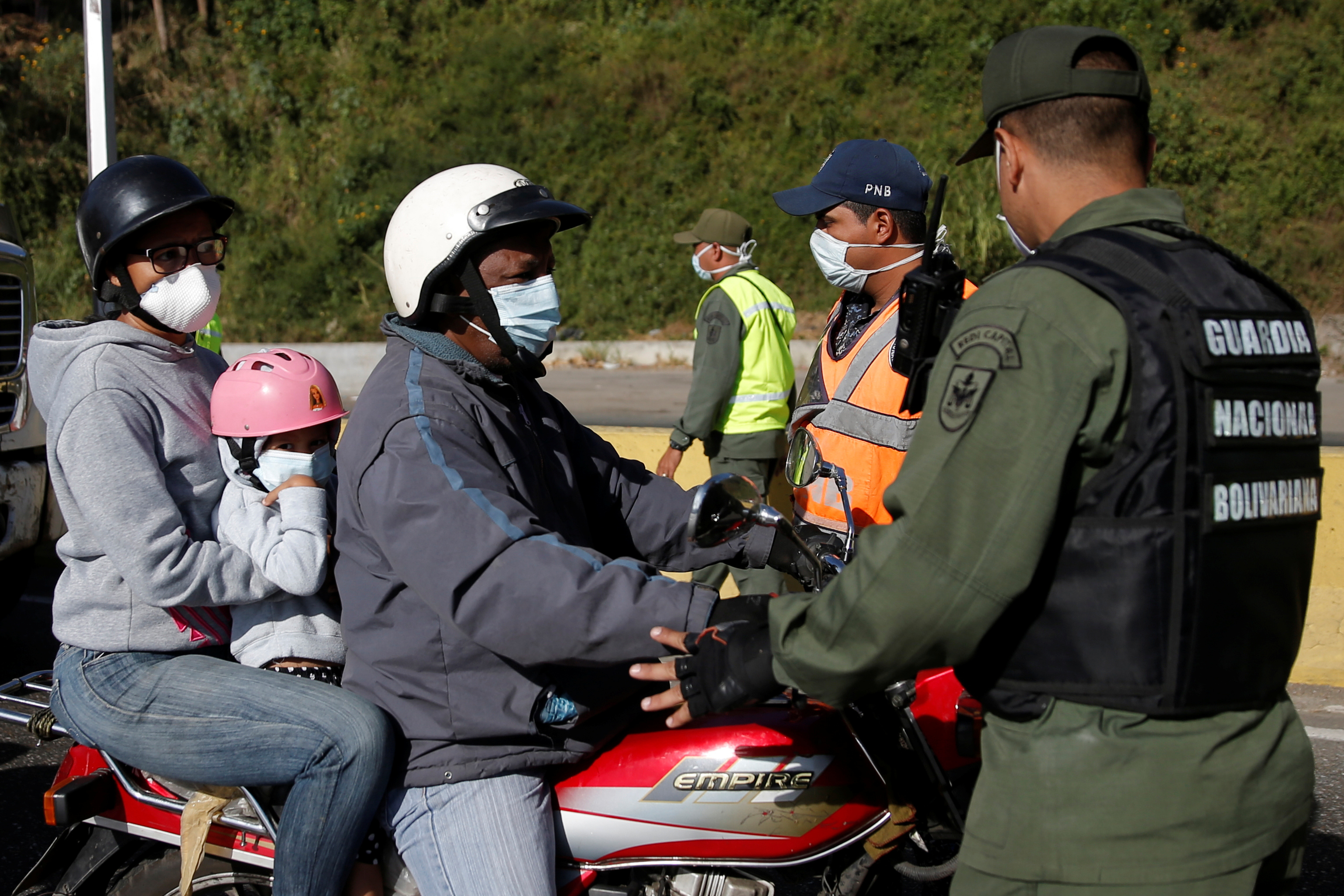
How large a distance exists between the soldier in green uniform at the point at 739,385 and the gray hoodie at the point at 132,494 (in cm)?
359

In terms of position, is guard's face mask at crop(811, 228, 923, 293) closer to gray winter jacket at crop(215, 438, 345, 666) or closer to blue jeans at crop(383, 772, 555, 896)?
gray winter jacket at crop(215, 438, 345, 666)

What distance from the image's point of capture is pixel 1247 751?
1.62m

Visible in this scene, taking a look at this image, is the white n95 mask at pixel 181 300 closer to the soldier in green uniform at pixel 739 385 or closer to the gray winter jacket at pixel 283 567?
the gray winter jacket at pixel 283 567

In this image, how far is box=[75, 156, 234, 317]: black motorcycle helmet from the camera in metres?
2.73

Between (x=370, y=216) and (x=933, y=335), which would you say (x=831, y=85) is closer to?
(x=370, y=216)

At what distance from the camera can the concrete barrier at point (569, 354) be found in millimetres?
17062

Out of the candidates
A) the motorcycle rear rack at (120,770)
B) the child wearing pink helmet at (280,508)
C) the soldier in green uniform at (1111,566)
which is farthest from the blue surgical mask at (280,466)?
the soldier in green uniform at (1111,566)

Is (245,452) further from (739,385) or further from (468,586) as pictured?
(739,385)

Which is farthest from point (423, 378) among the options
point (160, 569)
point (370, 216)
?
point (370, 216)

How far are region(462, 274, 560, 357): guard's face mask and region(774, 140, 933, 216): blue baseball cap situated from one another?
148 centimetres

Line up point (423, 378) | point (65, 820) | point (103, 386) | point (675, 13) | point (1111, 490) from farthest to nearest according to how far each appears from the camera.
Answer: point (675, 13)
point (103, 386)
point (65, 820)
point (423, 378)
point (1111, 490)

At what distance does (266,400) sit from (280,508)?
26cm

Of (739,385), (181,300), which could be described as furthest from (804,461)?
(739,385)

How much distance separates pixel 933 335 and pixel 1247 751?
0.88 meters
